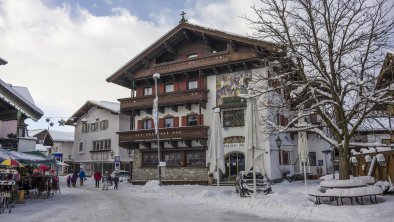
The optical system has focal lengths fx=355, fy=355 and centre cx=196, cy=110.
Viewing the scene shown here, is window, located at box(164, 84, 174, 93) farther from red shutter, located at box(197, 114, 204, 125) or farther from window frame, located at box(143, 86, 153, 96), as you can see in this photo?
red shutter, located at box(197, 114, 204, 125)

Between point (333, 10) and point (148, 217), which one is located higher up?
point (333, 10)

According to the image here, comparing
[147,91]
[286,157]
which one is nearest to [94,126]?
[147,91]

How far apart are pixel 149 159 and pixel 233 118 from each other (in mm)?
9179

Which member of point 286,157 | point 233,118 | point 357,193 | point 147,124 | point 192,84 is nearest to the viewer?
point 357,193

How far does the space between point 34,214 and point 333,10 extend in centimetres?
1304

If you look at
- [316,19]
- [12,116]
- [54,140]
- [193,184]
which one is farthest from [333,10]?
[54,140]

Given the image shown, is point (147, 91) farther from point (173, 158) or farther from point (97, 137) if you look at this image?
point (97, 137)

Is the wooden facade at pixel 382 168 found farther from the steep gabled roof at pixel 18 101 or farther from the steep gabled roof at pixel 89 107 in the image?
the steep gabled roof at pixel 89 107

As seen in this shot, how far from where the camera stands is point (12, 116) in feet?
55.4

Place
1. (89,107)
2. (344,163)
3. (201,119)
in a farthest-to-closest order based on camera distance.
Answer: (89,107)
(201,119)
(344,163)

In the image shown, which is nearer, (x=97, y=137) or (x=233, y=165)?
(x=233, y=165)

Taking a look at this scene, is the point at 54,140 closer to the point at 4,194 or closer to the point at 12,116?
the point at 12,116

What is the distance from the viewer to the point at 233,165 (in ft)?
93.9

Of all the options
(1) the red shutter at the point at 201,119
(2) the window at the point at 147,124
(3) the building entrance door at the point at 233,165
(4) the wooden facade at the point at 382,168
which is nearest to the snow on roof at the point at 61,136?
(2) the window at the point at 147,124
